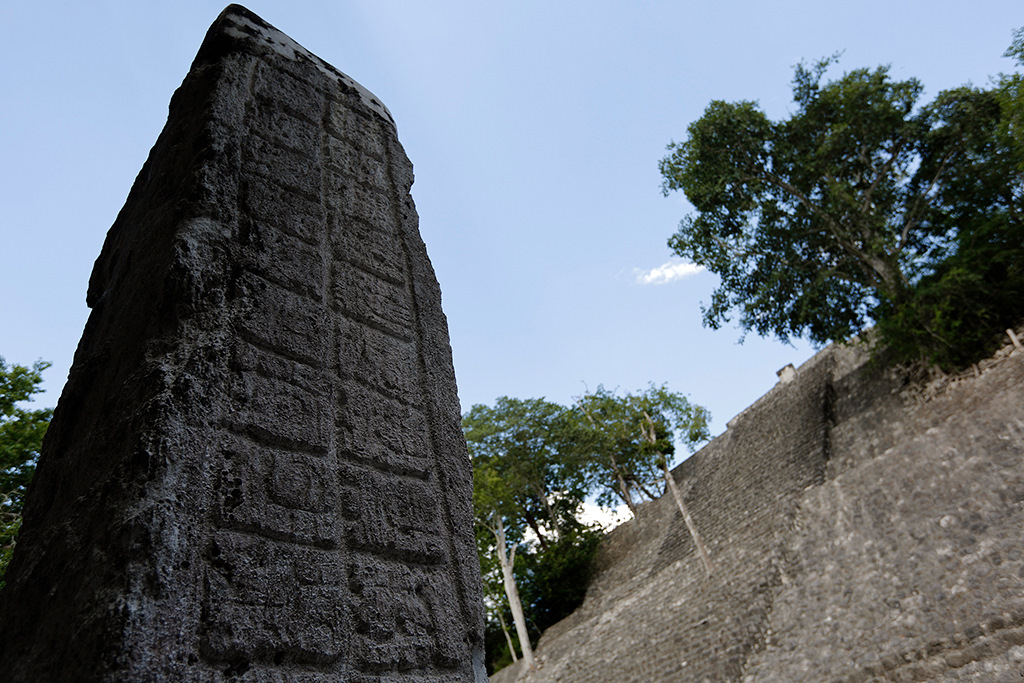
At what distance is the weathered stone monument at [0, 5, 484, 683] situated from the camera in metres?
1.12

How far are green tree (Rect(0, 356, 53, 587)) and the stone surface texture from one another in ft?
28.9

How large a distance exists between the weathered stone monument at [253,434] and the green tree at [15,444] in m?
7.35

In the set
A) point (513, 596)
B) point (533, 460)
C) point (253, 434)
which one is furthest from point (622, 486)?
point (253, 434)

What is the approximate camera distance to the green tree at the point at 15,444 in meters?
7.46

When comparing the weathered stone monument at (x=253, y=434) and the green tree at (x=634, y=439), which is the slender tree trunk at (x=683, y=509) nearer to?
the green tree at (x=634, y=439)

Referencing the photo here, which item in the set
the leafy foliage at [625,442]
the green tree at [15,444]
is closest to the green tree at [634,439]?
the leafy foliage at [625,442]

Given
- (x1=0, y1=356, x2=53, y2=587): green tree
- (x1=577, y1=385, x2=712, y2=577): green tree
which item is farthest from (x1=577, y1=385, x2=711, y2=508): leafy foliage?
(x1=0, y1=356, x2=53, y2=587): green tree

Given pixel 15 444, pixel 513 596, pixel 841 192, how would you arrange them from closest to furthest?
pixel 15 444
pixel 841 192
pixel 513 596

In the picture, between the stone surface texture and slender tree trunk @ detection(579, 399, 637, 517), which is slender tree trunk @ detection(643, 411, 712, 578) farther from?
slender tree trunk @ detection(579, 399, 637, 517)

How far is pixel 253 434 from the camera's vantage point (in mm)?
1352

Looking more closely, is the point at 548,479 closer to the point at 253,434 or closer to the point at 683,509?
the point at 683,509

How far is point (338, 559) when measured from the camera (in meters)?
1.34

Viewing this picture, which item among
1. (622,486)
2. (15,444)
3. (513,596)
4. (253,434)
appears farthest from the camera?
(622,486)

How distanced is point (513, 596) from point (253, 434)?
623 inches
